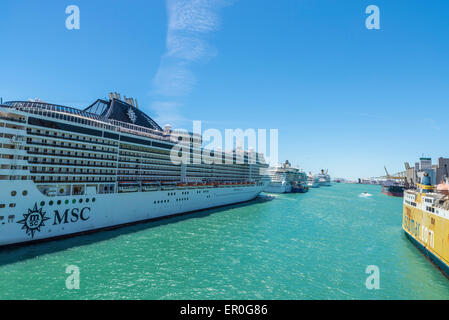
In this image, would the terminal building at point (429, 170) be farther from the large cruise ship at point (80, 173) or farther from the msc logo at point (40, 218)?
the msc logo at point (40, 218)

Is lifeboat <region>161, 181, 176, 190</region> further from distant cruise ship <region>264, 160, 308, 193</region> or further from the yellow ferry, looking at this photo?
distant cruise ship <region>264, 160, 308, 193</region>

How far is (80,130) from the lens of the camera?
2294 cm

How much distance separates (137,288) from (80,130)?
18.5 m

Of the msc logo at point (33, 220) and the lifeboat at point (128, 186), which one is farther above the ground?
the lifeboat at point (128, 186)

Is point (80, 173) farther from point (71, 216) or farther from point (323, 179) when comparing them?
point (323, 179)

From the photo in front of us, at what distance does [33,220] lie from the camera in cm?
1761

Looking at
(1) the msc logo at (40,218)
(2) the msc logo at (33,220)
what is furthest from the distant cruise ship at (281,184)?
(2) the msc logo at (33,220)

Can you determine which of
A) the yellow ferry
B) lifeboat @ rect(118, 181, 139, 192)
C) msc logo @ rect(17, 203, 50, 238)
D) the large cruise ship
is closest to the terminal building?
the yellow ferry

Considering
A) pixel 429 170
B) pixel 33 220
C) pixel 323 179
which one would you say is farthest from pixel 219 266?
pixel 323 179

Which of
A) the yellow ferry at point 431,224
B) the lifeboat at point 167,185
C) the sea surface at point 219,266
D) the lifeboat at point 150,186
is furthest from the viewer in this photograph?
the lifeboat at point 167,185

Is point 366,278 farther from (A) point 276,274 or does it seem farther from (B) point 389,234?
(B) point 389,234

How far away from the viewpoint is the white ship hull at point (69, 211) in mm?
16594

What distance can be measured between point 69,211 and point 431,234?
3186cm

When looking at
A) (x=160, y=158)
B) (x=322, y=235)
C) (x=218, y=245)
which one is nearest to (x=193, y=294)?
(x=218, y=245)
